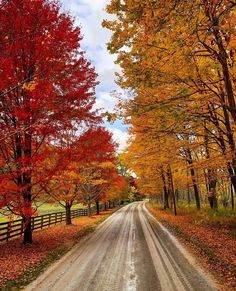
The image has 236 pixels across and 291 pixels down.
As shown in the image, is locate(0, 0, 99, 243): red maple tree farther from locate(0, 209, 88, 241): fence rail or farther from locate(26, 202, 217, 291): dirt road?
locate(26, 202, 217, 291): dirt road

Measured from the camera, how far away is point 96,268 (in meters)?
9.14

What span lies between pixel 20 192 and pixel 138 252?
5694mm

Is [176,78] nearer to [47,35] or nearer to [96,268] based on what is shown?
[47,35]

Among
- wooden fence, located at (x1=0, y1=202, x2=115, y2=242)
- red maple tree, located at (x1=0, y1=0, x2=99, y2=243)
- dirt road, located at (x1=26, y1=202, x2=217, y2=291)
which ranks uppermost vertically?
red maple tree, located at (x1=0, y1=0, x2=99, y2=243)

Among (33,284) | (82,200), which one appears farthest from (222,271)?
(82,200)

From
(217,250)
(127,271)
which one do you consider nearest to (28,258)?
(127,271)

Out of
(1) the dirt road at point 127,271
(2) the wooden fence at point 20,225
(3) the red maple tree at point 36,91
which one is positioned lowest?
(1) the dirt road at point 127,271

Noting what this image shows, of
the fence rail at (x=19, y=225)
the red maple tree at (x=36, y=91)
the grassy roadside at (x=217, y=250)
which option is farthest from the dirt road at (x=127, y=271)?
the fence rail at (x=19, y=225)

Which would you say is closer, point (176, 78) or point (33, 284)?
point (33, 284)

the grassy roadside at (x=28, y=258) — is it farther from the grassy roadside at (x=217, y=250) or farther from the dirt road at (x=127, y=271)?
the grassy roadside at (x=217, y=250)

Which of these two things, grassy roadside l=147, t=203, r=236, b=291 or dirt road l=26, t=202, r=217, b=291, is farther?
grassy roadside l=147, t=203, r=236, b=291

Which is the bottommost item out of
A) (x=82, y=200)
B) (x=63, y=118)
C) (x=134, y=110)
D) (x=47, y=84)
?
(x=82, y=200)

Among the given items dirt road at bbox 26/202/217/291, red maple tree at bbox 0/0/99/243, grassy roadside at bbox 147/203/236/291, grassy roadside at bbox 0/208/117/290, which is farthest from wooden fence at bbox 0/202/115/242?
grassy roadside at bbox 147/203/236/291

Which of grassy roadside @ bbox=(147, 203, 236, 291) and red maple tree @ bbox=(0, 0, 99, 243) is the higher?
red maple tree @ bbox=(0, 0, 99, 243)
